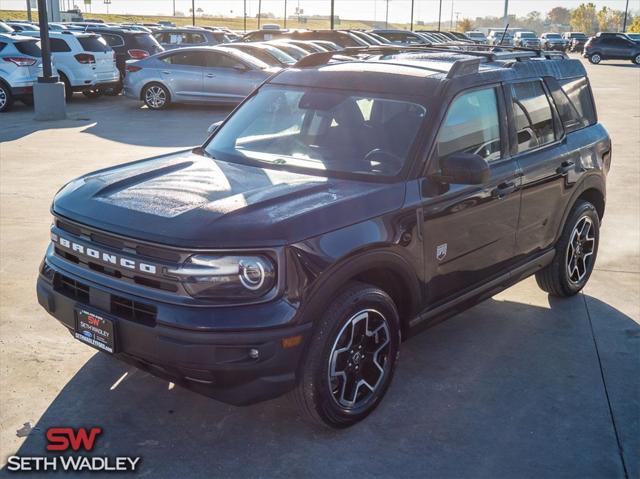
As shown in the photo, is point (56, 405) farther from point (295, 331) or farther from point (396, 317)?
point (396, 317)

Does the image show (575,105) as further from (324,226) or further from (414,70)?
(324,226)

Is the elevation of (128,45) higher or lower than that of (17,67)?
higher

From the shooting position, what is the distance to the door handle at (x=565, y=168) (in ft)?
18.8

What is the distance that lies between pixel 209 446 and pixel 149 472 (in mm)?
351

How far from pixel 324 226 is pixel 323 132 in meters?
1.19

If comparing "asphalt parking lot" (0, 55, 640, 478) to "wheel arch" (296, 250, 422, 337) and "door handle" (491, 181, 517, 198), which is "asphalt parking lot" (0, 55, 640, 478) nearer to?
"wheel arch" (296, 250, 422, 337)

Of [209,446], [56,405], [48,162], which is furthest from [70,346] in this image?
[48,162]

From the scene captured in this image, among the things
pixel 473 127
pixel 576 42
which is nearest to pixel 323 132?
pixel 473 127

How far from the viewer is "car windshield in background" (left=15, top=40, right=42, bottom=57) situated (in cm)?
1731

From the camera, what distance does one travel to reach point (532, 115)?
557cm

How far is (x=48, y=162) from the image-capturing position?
1150 centimetres

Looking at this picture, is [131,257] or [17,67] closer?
[131,257]

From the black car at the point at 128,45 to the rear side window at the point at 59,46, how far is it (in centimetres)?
329

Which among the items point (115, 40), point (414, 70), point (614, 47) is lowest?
point (614, 47)
